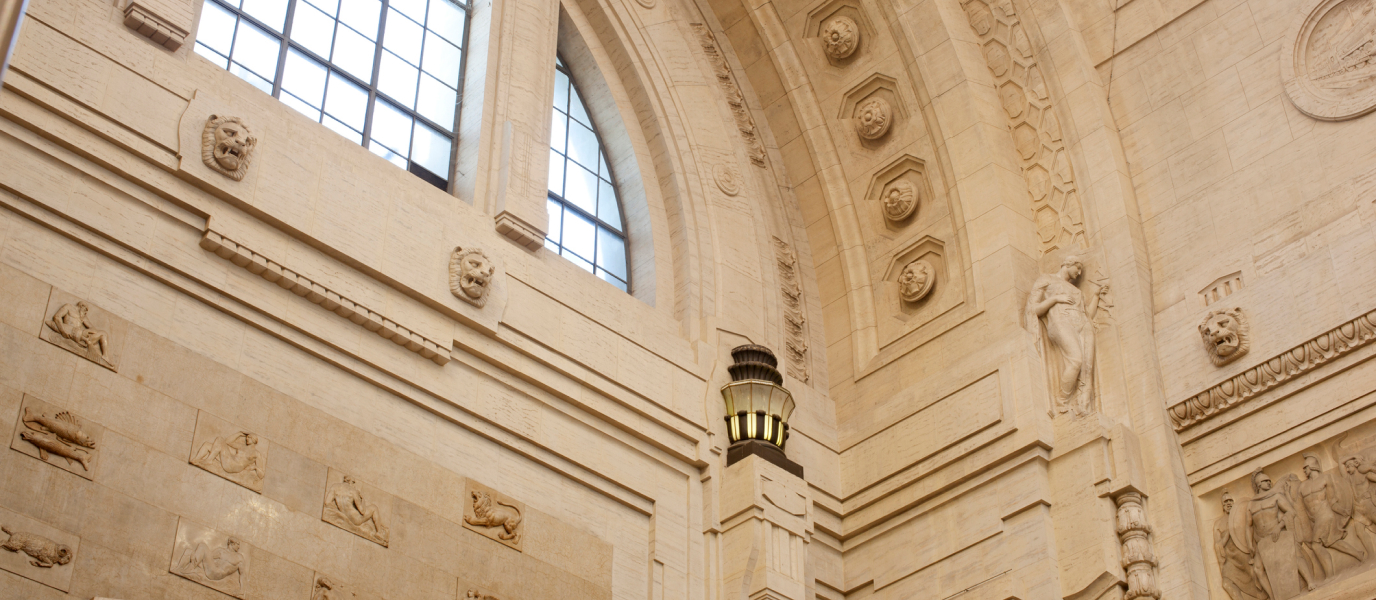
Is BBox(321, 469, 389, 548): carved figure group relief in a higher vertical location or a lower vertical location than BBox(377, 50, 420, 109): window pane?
lower

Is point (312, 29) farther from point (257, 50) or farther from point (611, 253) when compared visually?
point (611, 253)

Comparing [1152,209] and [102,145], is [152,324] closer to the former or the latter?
[102,145]

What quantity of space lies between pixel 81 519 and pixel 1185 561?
7799mm

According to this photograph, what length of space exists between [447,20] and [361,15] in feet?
3.21

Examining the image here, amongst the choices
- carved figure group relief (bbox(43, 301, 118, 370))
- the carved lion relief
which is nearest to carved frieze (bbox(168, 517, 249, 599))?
carved figure group relief (bbox(43, 301, 118, 370))

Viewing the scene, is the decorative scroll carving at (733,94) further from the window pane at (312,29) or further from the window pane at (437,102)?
the window pane at (312,29)

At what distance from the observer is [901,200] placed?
14.9 meters

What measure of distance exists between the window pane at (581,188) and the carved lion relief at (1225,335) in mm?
5764

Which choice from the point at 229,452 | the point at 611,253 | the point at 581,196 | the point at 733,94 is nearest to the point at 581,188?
the point at 581,196

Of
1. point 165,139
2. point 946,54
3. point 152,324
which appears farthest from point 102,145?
point 946,54

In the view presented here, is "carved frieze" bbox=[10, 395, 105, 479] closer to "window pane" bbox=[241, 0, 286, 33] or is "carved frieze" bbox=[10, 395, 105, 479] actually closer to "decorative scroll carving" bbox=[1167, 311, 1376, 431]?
"window pane" bbox=[241, 0, 286, 33]

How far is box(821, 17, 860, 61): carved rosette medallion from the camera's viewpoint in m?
15.4

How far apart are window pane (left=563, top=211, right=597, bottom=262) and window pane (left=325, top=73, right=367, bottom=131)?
7.31ft

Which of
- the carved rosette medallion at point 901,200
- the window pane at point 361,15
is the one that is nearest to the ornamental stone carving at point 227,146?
the window pane at point 361,15
